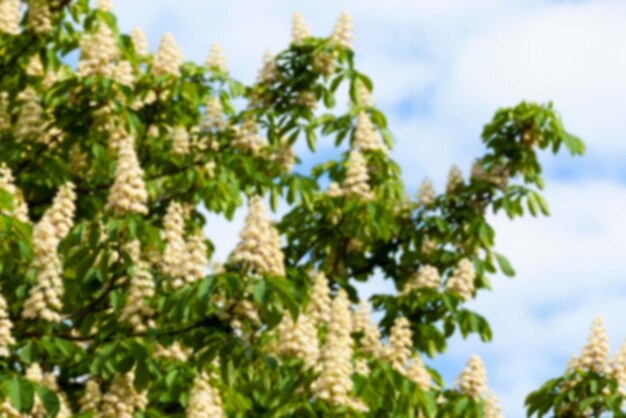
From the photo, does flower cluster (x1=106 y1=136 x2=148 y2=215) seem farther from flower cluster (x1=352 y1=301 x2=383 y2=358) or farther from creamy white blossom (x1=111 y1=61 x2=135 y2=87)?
flower cluster (x1=352 y1=301 x2=383 y2=358)

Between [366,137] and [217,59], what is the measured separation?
1798 mm

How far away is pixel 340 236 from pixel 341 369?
389 cm

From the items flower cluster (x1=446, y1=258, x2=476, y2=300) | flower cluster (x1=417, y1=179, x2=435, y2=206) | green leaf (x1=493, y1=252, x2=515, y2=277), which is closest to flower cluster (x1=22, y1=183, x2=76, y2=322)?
flower cluster (x1=446, y1=258, x2=476, y2=300)

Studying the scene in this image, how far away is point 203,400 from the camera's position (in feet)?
23.0

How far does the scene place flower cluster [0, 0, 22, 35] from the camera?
32.6ft

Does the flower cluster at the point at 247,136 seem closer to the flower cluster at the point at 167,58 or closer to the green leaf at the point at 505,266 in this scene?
the flower cluster at the point at 167,58

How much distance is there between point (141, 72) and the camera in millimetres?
10914

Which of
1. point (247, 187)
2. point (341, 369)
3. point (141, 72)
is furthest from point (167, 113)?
point (341, 369)

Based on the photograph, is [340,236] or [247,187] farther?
[340,236]

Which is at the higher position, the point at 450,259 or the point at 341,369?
the point at 450,259

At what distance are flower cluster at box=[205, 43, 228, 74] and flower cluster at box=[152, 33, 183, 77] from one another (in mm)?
949

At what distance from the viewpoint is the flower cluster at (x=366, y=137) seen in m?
10.7

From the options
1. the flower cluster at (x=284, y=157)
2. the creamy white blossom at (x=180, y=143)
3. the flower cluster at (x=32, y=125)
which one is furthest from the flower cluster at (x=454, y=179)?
the flower cluster at (x=32, y=125)

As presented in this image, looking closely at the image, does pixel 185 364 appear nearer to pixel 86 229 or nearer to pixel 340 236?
pixel 86 229
